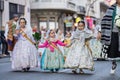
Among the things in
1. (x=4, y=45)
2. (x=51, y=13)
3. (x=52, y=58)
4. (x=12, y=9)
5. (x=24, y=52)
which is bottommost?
(x=4, y=45)

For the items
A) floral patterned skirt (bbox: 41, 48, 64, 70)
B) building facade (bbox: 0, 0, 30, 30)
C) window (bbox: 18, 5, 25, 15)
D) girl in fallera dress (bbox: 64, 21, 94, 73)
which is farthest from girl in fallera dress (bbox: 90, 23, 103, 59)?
window (bbox: 18, 5, 25, 15)

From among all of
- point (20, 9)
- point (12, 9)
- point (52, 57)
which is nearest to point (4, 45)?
point (52, 57)

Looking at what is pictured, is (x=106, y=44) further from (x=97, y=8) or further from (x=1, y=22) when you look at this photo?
(x=97, y=8)

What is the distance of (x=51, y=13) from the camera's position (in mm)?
54375

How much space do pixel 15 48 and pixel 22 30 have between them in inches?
22.3

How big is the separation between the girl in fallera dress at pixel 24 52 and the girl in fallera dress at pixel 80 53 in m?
1.16

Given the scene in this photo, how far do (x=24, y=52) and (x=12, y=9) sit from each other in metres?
26.9

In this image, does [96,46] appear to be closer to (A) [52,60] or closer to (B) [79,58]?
(A) [52,60]

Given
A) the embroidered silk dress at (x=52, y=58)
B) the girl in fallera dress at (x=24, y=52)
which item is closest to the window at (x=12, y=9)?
the girl in fallera dress at (x=24, y=52)

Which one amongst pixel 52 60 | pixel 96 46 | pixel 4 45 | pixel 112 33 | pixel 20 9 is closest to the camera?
pixel 112 33

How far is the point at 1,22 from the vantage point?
1463 inches

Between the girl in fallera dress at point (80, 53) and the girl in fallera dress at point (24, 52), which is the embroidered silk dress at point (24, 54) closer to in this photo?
the girl in fallera dress at point (24, 52)

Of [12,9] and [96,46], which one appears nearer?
[96,46]

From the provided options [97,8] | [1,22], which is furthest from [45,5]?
[97,8]
